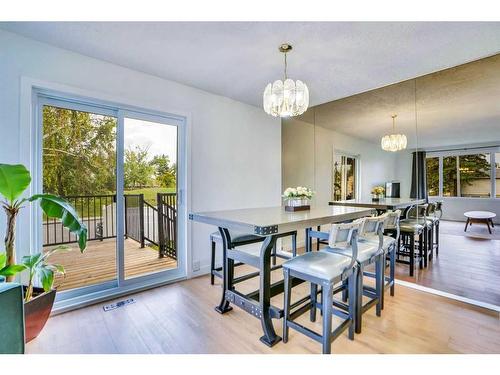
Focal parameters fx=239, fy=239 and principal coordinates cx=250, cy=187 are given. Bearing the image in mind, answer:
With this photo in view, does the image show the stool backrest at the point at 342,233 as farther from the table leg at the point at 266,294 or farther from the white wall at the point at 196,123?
the white wall at the point at 196,123

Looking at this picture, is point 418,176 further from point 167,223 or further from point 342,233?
point 167,223

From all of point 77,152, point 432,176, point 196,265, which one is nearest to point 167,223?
point 196,265

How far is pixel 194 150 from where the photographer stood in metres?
3.05

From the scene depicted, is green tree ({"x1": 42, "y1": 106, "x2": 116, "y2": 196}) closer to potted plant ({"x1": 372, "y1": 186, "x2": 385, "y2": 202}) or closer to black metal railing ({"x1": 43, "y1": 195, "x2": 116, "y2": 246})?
black metal railing ({"x1": 43, "y1": 195, "x2": 116, "y2": 246})

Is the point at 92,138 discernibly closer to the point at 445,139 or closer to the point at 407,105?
the point at 407,105

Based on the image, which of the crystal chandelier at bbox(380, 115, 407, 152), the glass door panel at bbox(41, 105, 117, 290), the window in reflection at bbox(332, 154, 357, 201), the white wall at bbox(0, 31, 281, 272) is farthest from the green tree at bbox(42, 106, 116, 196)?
the crystal chandelier at bbox(380, 115, 407, 152)

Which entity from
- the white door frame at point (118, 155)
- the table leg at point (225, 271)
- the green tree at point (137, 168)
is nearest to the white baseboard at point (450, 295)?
the table leg at point (225, 271)

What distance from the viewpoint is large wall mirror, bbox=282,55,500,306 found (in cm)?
229

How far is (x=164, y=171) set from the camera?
115 inches

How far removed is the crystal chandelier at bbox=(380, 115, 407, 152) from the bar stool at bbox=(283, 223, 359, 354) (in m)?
1.61

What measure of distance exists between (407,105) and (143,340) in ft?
11.4

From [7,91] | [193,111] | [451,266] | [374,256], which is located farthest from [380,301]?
[7,91]

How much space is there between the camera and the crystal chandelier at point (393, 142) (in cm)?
272

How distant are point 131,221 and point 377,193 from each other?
299 centimetres
